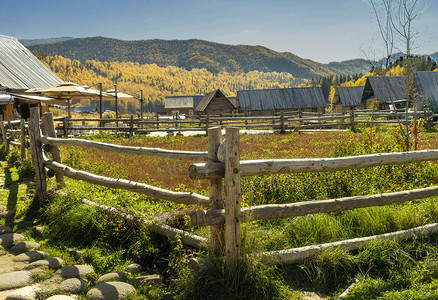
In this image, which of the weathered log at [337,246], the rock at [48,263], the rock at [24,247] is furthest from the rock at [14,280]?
the weathered log at [337,246]

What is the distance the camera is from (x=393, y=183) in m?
6.36

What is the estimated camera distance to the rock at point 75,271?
377 centimetres

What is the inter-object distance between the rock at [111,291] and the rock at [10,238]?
200cm

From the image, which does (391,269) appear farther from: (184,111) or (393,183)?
(184,111)

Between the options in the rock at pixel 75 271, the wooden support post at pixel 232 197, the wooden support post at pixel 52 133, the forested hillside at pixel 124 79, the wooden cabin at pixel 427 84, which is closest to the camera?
the wooden support post at pixel 232 197

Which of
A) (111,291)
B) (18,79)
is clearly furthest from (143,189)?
(18,79)

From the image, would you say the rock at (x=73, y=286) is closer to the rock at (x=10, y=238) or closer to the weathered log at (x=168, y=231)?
the weathered log at (x=168, y=231)

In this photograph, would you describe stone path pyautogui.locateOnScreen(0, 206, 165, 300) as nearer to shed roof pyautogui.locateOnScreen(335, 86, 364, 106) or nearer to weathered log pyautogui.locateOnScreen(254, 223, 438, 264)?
weathered log pyautogui.locateOnScreen(254, 223, 438, 264)

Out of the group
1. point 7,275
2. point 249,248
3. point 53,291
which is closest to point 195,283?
point 249,248

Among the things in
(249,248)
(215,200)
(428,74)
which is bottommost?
(249,248)

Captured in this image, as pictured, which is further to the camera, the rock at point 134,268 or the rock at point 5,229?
the rock at point 5,229

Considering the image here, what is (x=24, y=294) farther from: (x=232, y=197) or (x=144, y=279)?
(x=232, y=197)

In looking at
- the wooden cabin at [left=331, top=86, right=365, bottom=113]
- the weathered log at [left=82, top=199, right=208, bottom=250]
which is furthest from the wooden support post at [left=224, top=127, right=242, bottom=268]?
the wooden cabin at [left=331, top=86, right=365, bottom=113]

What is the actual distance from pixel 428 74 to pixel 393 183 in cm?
3274
